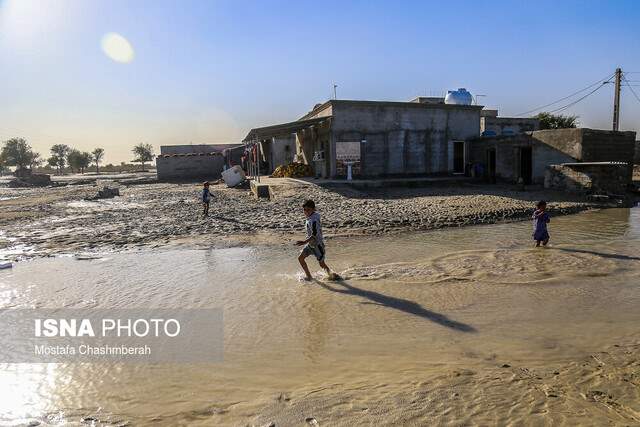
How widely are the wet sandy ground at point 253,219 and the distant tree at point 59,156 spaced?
73.7 metres

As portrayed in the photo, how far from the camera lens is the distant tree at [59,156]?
269ft

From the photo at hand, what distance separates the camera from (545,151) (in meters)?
21.1

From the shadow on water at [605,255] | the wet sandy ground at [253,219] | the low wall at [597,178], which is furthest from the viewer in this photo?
the low wall at [597,178]

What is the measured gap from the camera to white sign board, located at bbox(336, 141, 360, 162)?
23605mm

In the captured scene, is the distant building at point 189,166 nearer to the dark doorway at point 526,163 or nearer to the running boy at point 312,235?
the dark doorway at point 526,163

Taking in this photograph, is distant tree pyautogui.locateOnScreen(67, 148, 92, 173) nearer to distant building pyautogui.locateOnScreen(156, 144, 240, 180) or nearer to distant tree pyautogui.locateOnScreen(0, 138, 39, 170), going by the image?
distant tree pyautogui.locateOnScreen(0, 138, 39, 170)

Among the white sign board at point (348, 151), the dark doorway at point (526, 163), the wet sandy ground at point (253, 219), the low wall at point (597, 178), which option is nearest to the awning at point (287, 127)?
the white sign board at point (348, 151)

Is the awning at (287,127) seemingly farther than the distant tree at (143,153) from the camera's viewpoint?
No

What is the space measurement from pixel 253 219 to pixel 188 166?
29.0m

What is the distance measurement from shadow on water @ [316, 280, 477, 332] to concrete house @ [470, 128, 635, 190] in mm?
15729

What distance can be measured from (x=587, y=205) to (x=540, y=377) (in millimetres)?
14713

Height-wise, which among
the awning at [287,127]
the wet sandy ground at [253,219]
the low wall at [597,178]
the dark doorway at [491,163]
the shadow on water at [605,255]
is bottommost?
the shadow on water at [605,255]

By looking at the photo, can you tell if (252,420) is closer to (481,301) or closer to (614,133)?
(481,301)

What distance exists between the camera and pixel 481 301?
5.90 meters
